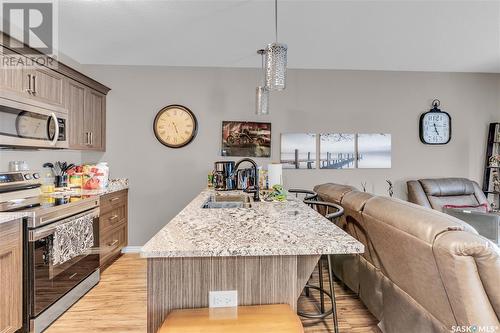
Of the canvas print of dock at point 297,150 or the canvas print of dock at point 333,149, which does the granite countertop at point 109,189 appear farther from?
the canvas print of dock at point 333,149

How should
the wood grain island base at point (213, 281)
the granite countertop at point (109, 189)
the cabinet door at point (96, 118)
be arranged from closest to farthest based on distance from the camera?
1. the wood grain island base at point (213, 281)
2. the granite countertop at point (109, 189)
3. the cabinet door at point (96, 118)

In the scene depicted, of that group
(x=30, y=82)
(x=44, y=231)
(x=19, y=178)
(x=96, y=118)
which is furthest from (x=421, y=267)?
(x=96, y=118)

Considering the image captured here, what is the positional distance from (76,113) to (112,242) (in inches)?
58.6

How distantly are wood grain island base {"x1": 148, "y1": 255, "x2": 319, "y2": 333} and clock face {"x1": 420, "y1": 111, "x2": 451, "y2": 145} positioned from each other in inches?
147

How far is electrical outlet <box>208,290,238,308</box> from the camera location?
1.15m

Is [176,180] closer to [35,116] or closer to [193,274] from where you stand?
[35,116]

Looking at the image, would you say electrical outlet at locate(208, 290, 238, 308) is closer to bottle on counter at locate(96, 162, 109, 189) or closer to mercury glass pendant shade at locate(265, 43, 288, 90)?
mercury glass pendant shade at locate(265, 43, 288, 90)

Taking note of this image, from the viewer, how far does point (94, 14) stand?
250cm

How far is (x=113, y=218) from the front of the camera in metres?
3.29

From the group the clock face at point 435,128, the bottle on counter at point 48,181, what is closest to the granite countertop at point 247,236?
the bottle on counter at point 48,181

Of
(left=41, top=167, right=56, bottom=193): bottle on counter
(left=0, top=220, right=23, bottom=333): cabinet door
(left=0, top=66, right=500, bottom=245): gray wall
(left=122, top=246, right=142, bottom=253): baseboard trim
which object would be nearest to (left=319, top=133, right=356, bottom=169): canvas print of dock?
(left=0, top=66, right=500, bottom=245): gray wall

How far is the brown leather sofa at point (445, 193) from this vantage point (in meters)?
3.67

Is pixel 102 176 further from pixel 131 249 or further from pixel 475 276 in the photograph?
pixel 475 276

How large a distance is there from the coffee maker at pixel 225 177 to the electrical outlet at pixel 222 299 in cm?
196
